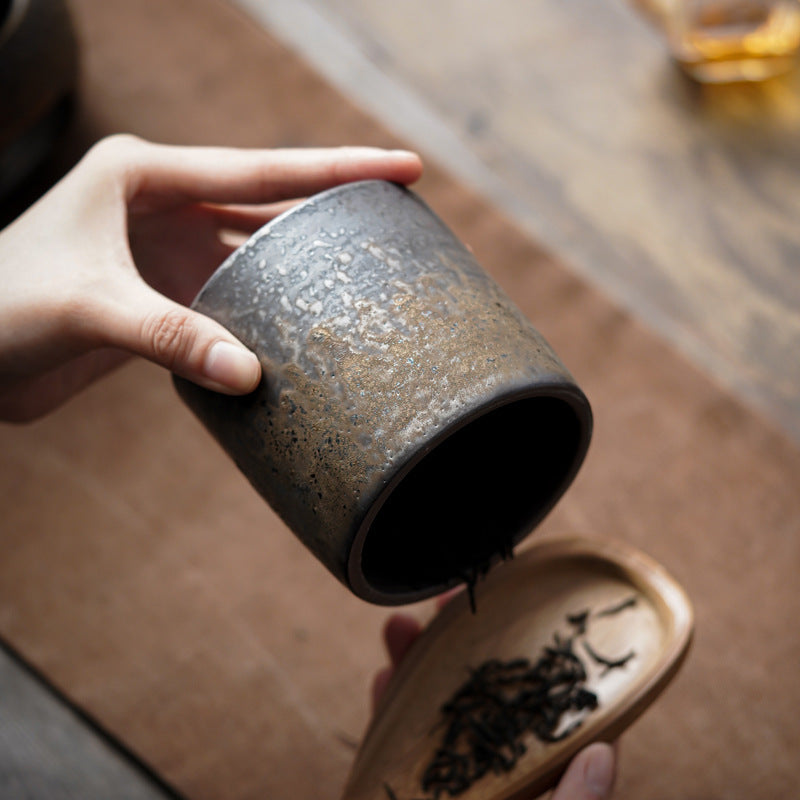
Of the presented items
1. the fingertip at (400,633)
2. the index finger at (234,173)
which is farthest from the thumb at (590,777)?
the index finger at (234,173)

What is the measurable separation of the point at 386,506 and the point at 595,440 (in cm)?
45

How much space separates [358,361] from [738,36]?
3.48 ft

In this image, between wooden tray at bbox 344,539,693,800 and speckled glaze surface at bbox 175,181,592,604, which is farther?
wooden tray at bbox 344,539,693,800

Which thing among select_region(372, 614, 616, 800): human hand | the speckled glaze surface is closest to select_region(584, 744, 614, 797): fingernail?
select_region(372, 614, 616, 800): human hand

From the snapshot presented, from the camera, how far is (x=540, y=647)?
100 cm

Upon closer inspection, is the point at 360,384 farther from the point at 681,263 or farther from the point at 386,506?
the point at 681,263

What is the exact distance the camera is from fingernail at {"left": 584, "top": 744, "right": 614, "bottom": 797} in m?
0.87

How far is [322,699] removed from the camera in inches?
44.8

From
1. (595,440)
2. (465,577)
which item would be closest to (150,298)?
(465,577)

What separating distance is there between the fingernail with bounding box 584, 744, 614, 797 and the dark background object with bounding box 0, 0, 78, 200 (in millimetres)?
1077

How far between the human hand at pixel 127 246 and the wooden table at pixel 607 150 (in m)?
0.49

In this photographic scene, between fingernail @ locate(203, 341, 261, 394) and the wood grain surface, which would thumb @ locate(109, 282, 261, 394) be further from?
the wood grain surface

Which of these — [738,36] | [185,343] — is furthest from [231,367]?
[738,36]

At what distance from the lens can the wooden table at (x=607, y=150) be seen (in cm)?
131
